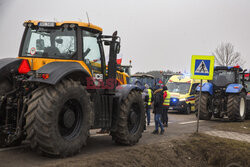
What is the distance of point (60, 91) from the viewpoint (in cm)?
637

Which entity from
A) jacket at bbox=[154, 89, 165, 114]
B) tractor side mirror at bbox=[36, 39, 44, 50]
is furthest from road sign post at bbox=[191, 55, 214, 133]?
tractor side mirror at bbox=[36, 39, 44, 50]

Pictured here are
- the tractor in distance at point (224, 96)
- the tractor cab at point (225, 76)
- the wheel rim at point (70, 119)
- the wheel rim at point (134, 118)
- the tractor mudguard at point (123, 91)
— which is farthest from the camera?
the tractor cab at point (225, 76)

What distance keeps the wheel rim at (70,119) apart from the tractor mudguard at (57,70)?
2.15ft

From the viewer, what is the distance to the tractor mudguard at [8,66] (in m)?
6.88

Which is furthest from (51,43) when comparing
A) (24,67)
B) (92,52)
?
(92,52)

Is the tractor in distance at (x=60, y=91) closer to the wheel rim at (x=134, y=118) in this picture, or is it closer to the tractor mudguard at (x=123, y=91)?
the tractor mudguard at (x=123, y=91)

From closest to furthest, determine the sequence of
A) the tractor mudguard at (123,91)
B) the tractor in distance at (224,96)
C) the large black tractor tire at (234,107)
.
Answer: the tractor mudguard at (123,91)
the large black tractor tire at (234,107)
the tractor in distance at (224,96)

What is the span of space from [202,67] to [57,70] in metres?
7.17

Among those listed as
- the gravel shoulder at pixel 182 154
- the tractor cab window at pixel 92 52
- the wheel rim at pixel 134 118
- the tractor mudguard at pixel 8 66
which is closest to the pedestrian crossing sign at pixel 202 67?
the gravel shoulder at pixel 182 154

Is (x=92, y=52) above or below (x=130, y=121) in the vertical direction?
above

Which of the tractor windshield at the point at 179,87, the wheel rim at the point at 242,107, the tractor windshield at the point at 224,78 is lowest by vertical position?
the wheel rim at the point at 242,107

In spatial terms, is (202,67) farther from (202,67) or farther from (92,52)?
(92,52)

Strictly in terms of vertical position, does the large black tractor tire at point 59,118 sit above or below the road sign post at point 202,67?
below

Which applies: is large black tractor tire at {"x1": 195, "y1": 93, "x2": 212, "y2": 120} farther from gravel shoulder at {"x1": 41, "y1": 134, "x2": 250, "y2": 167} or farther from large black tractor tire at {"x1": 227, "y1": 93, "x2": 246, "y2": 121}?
gravel shoulder at {"x1": 41, "y1": 134, "x2": 250, "y2": 167}
